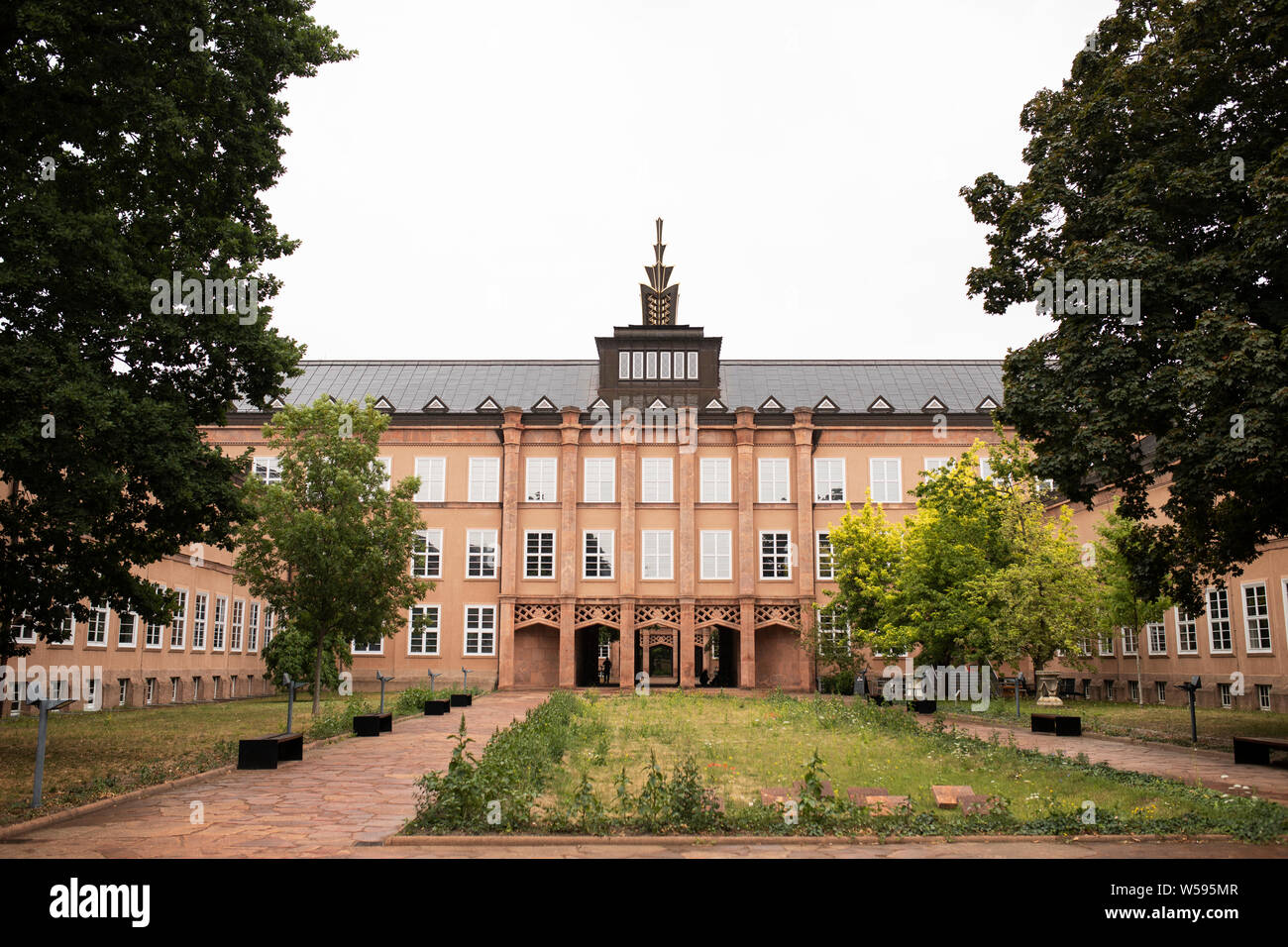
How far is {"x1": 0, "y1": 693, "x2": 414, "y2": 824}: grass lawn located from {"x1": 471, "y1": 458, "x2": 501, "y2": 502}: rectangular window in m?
19.0

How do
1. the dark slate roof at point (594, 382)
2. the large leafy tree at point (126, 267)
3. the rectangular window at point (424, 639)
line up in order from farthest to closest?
the dark slate roof at point (594, 382) → the rectangular window at point (424, 639) → the large leafy tree at point (126, 267)

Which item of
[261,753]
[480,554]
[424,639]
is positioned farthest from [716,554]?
[261,753]

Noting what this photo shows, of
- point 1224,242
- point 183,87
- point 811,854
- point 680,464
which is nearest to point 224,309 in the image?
point 183,87

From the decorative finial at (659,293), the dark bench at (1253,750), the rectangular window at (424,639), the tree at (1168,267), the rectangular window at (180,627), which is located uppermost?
the decorative finial at (659,293)

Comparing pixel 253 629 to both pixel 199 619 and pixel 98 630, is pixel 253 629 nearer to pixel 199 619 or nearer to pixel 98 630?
pixel 199 619

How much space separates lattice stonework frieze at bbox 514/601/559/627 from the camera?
47.1 metres

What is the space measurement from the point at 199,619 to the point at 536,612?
48.8 feet

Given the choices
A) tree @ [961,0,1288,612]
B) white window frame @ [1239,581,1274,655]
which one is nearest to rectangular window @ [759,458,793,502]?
white window frame @ [1239,581,1274,655]

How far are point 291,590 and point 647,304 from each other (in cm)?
3072

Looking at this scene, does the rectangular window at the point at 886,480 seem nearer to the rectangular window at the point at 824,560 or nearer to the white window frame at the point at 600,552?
the rectangular window at the point at 824,560

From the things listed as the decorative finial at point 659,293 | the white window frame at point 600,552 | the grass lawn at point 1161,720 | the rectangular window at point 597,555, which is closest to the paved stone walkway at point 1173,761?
the grass lawn at point 1161,720

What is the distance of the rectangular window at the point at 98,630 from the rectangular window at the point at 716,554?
→ 25552mm

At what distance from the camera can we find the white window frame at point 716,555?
4738 centimetres

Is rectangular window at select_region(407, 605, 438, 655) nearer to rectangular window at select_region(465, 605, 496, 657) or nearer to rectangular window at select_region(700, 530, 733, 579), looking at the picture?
rectangular window at select_region(465, 605, 496, 657)
